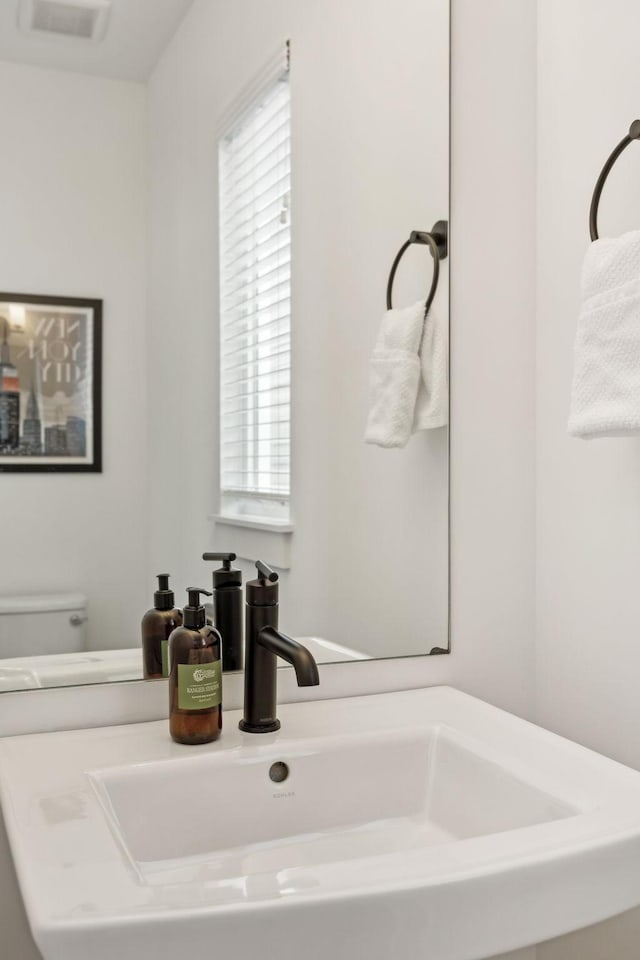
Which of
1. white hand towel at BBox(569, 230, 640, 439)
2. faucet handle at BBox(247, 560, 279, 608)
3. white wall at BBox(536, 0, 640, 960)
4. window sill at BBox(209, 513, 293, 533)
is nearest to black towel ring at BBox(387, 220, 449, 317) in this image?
white wall at BBox(536, 0, 640, 960)

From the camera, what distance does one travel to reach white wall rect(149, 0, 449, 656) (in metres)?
1.29

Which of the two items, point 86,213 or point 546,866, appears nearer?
point 546,866

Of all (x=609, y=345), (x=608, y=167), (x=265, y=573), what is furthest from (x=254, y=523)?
(x=608, y=167)

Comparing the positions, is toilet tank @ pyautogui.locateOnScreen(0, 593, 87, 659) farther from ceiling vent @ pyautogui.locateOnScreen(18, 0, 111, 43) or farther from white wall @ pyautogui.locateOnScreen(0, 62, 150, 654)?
ceiling vent @ pyautogui.locateOnScreen(18, 0, 111, 43)

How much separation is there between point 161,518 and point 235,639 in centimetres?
21

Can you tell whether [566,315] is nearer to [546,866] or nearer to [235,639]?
[235,639]

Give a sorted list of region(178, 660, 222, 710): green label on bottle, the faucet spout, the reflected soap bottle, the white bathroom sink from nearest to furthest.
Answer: the white bathroom sink, the faucet spout, region(178, 660, 222, 710): green label on bottle, the reflected soap bottle

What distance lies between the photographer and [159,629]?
1245 mm

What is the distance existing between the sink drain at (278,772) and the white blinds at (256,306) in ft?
1.26

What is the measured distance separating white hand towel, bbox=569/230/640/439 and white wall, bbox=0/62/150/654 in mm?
620

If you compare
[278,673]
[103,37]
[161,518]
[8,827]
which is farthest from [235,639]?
[103,37]

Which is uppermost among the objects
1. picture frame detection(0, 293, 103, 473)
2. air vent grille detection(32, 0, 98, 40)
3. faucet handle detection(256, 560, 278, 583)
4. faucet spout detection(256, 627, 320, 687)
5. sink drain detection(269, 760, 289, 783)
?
air vent grille detection(32, 0, 98, 40)

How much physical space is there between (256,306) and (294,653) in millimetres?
581

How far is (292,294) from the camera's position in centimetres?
136
